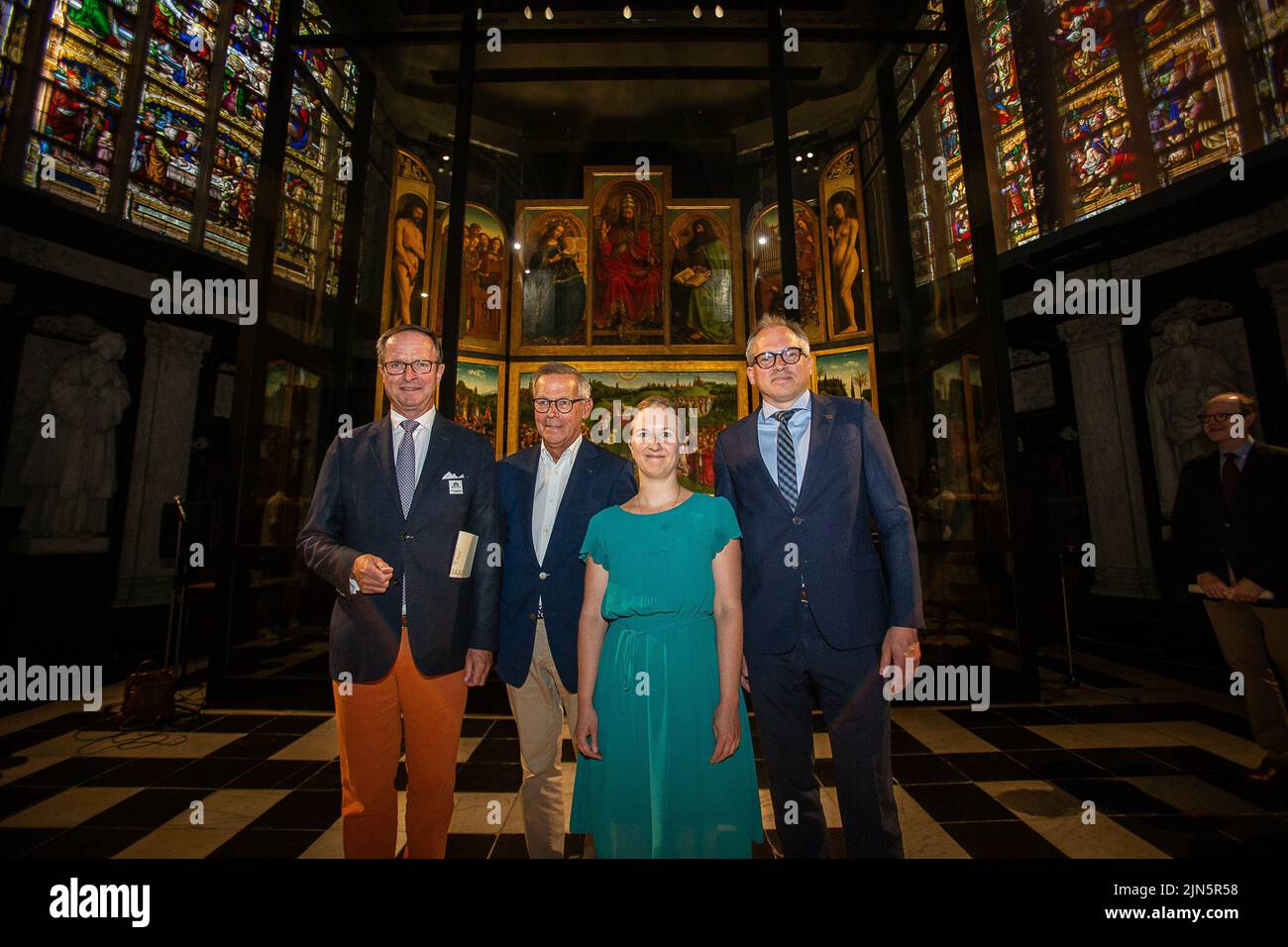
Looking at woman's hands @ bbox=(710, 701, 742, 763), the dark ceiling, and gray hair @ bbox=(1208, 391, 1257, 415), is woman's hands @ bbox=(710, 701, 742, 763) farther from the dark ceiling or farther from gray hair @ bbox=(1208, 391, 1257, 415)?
the dark ceiling

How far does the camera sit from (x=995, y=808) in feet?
9.29

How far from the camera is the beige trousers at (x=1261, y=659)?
3.09 meters

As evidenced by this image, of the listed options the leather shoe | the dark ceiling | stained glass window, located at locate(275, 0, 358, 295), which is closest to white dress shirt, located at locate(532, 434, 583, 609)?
the leather shoe

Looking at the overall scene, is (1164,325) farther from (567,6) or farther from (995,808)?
(567,6)

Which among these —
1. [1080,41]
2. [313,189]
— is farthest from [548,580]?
[1080,41]

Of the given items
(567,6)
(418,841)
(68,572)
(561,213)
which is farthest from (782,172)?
(68,572)

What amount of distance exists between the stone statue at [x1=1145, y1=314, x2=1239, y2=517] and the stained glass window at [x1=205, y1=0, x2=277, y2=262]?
12410 mm

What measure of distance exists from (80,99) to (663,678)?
32.5 ft

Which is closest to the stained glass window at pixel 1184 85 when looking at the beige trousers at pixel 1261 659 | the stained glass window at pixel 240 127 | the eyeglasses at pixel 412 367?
the beige trousers at pixel 1261 659

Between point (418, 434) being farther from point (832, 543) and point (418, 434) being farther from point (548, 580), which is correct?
point (832, 543)

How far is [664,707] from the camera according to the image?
175 centimetres
